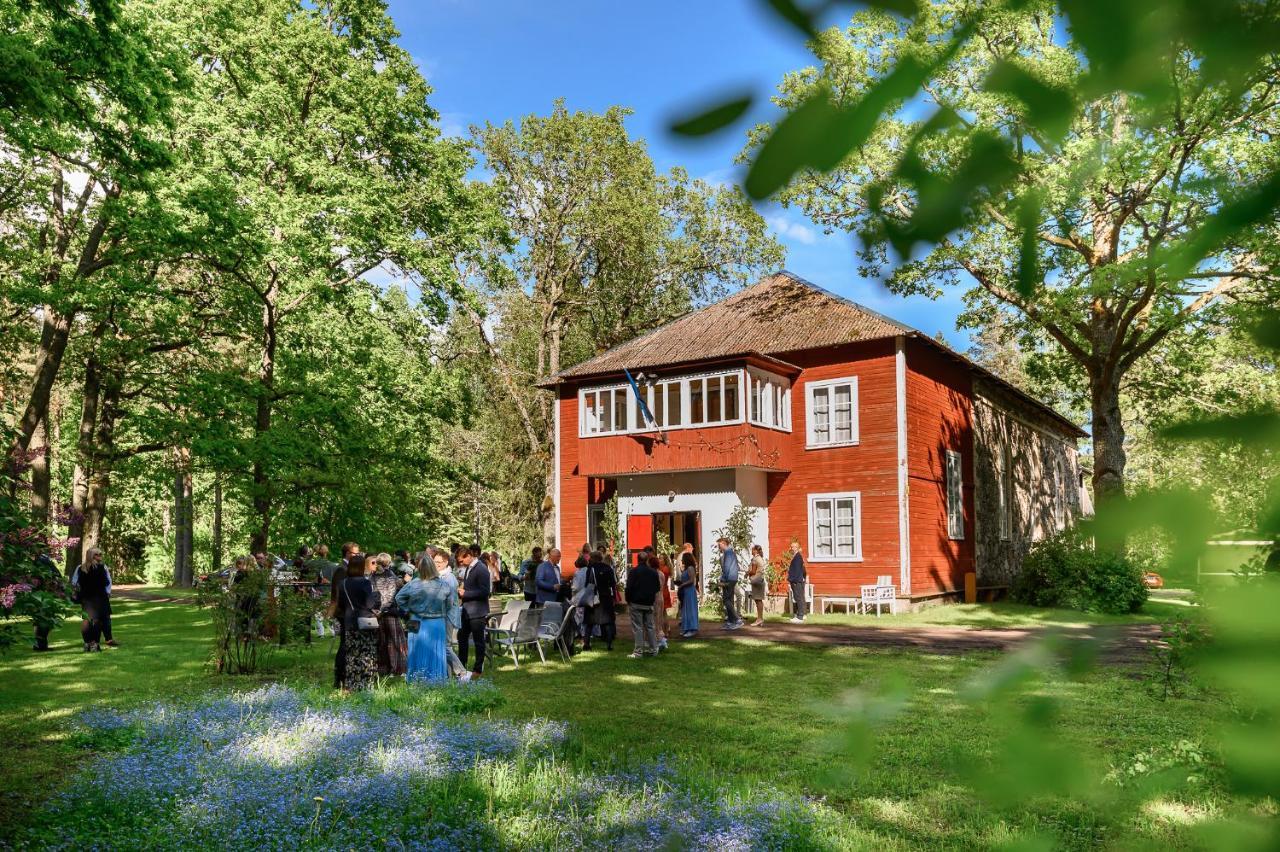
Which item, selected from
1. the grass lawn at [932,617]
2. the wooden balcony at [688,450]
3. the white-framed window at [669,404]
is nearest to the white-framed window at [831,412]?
the wooden balcony at [688,450]

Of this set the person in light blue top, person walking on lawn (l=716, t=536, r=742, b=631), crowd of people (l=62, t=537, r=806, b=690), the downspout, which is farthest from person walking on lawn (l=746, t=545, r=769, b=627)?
the person in light blue top

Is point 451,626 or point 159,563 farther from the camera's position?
point 159,563

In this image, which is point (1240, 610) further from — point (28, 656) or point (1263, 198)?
point (28, 656)

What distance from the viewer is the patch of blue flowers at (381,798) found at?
20.5 feet

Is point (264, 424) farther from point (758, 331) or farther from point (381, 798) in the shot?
point (381, 798)

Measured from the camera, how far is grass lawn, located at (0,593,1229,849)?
93 cm

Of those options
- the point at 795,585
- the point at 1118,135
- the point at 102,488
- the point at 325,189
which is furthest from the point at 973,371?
the point at 1118,135

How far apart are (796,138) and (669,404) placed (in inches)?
1081

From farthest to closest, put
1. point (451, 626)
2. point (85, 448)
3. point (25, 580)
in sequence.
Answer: point (85, 448) < point (451, 626) < point (25, 580)

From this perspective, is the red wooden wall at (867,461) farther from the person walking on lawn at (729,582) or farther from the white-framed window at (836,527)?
the person walking on lawn at (729,582)

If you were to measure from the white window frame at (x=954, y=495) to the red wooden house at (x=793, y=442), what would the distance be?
0.09 meters

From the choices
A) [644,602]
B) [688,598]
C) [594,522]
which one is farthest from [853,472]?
[644,602]

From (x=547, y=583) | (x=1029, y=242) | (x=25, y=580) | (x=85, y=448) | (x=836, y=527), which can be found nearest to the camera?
(x=1029, y=242)

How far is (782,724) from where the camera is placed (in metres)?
10.4
